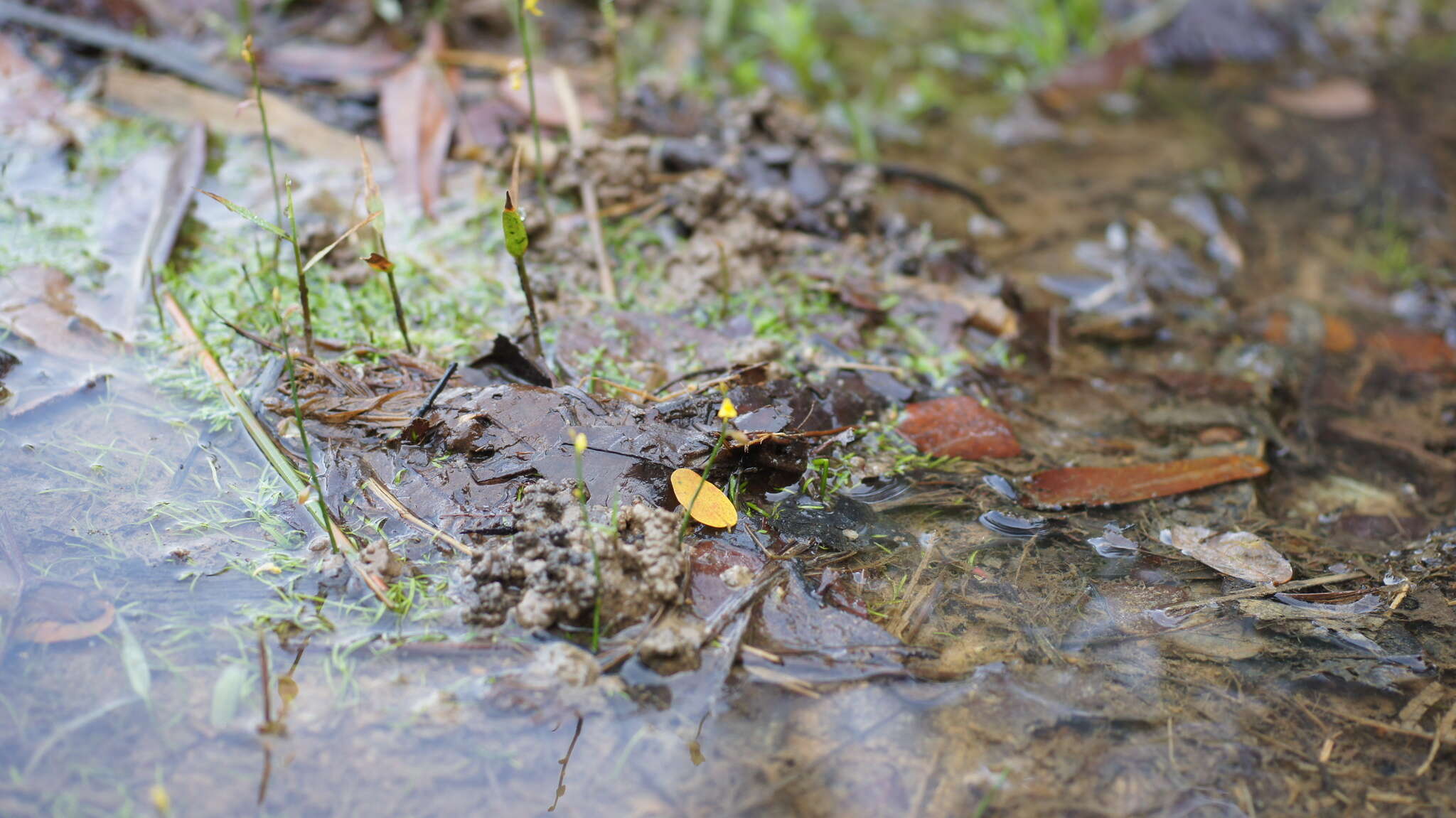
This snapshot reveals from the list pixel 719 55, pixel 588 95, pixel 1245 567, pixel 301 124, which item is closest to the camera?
pixel 1245 567

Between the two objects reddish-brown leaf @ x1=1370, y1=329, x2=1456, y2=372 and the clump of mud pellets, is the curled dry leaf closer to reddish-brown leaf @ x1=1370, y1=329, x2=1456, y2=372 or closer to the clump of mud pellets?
the clump of mud pellets

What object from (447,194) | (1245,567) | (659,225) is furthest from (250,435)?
(1245,567)

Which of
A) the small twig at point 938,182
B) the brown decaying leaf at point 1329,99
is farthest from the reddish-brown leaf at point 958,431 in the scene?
the brown decaying leaf at point 1329,99

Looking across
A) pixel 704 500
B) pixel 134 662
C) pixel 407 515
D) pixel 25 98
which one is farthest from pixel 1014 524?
pixel 25 98

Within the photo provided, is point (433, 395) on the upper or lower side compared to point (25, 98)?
lower

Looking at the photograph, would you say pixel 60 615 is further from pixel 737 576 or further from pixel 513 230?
pixel 737 576

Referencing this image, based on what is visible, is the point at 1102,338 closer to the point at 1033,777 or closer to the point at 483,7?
the point at 1033,777

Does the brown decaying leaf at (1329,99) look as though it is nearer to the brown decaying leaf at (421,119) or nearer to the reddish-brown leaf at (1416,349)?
the reddish-brown leaf at (1416,349)
